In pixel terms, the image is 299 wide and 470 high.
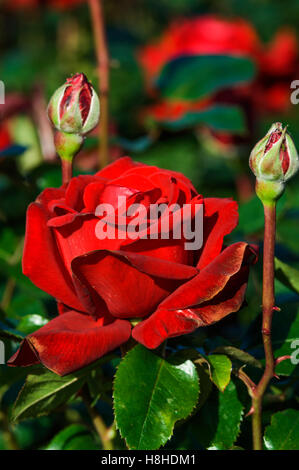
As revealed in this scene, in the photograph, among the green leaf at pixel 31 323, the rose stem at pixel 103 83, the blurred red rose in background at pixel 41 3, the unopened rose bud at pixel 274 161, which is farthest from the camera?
the blurred red rose in background at pixel 41 3

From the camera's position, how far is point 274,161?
0.46 m

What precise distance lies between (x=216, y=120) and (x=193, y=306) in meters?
0.68

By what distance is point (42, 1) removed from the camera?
7.24ft

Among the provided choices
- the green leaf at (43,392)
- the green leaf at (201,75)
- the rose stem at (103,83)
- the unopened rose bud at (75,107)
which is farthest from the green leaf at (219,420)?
the green leaf at (201,75)

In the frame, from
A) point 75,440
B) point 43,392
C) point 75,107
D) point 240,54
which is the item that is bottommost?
point 75,440

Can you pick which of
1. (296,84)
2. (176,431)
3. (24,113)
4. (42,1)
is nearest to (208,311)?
(176,431)

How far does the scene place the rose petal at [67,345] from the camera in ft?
1.55

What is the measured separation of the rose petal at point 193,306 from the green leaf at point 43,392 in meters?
0.10

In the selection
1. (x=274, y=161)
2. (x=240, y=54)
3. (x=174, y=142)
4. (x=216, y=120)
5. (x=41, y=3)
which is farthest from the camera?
(x=41, y=3)

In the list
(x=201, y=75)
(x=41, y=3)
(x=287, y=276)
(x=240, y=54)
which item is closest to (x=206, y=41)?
(x=240, y=54)

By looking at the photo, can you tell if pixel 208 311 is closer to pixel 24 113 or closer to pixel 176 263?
pixel 176 263

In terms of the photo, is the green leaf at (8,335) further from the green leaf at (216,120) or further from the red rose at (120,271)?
the green leaf at (216,120)

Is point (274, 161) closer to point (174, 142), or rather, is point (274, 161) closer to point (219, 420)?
point (219, 420)
